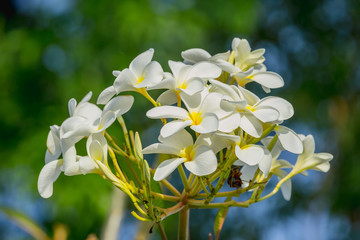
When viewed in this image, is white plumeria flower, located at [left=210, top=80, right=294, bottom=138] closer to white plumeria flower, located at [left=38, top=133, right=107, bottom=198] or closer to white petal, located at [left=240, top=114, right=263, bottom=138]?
white petal, located at [left=240, top=114, right=263, bottom=138]

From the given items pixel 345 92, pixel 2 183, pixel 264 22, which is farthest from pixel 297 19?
pixel 2 183

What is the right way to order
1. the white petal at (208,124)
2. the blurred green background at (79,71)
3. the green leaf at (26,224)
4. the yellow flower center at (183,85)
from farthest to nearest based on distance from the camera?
the blurred green background at (79,71), the green leaf at (26,224), the yellow flower center at (183,85), the white petal at (208,124)

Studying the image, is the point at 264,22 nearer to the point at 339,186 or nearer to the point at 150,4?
the point at 339,186

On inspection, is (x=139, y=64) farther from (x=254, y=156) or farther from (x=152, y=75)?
(x=254, y=156)

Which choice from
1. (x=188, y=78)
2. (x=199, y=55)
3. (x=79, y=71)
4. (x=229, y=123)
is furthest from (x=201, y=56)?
(x=79, y=71)

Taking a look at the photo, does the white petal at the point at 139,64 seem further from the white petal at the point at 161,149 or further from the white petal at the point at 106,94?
the white petal at the point at 161,149

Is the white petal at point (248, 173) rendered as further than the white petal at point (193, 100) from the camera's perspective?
Yes

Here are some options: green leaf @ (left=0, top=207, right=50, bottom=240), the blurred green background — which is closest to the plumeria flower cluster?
green leaf @ (left=0, top=207, right=50, bottom=240)

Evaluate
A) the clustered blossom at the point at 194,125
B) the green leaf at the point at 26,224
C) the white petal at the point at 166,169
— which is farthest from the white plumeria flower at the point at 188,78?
the green leaf at the point at 26,224
